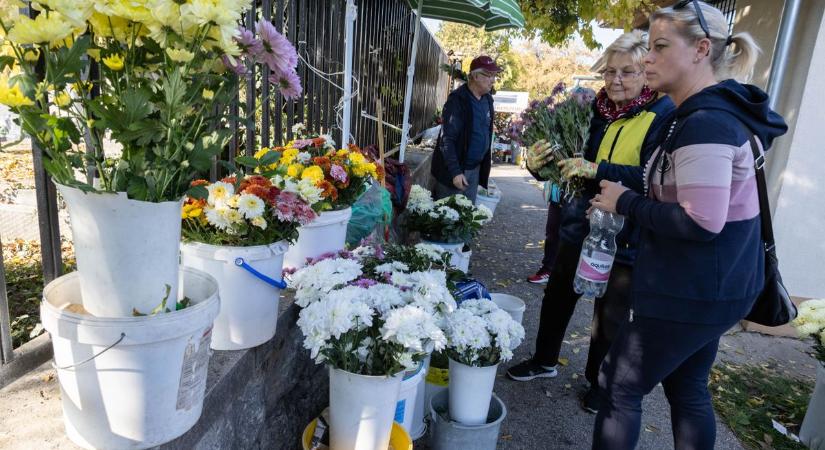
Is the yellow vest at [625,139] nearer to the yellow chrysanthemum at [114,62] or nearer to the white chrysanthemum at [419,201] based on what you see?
the white chrysanthemum at [419,201]

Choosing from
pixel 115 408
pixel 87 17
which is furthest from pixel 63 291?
pixel 87 17

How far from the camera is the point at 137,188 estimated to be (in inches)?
45.0

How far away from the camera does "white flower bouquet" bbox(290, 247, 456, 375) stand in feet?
6.02

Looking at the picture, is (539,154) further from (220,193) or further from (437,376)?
(220,193)

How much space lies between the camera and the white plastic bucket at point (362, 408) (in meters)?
1.92

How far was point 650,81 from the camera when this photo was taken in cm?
190

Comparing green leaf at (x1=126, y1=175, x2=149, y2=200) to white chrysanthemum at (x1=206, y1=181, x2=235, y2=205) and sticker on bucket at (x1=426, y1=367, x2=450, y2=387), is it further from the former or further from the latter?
sticker on bucket at (x1=426, y1=367, x2=450, y2=387)

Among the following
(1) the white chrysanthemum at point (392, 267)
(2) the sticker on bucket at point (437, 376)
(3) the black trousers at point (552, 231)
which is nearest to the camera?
(1) the white chrysanthemum at point (392, 267)

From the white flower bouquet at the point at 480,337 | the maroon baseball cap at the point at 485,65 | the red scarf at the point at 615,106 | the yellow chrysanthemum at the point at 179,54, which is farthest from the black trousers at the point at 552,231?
the yellow chrysanthemum at the point at 179,54

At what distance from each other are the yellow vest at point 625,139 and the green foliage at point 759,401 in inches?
72.0

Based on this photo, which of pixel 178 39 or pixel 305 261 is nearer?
pixel 178 39

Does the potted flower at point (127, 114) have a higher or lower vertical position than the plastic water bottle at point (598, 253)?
higher

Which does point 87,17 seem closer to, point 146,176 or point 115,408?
point 146,176

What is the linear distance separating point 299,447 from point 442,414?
2.28 ft
